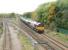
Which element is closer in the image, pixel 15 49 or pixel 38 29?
pixel 15 49

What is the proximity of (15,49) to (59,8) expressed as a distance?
25.0m

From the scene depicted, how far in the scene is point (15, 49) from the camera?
3103cm

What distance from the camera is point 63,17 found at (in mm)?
49875

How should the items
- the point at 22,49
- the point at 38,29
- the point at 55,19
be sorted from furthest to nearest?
the point at 55,19 < the point at 38,29 < the point at 22,49

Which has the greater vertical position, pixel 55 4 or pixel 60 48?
pixel 55 4

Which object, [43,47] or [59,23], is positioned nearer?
[43,47]

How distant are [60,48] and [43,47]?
2206mm

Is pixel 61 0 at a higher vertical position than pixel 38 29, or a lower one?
higher

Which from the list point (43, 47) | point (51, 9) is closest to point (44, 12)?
point (51, 9)

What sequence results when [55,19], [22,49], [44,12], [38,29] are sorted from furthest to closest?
[44,12]
[55,19]
[38,29]
[22,49]

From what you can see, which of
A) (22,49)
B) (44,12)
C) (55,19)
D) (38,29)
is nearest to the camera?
(22,49)

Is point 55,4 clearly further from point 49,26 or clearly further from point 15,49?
point 15,49

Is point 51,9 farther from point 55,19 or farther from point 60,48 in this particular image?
point 60,48

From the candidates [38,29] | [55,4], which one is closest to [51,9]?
[55,4]
